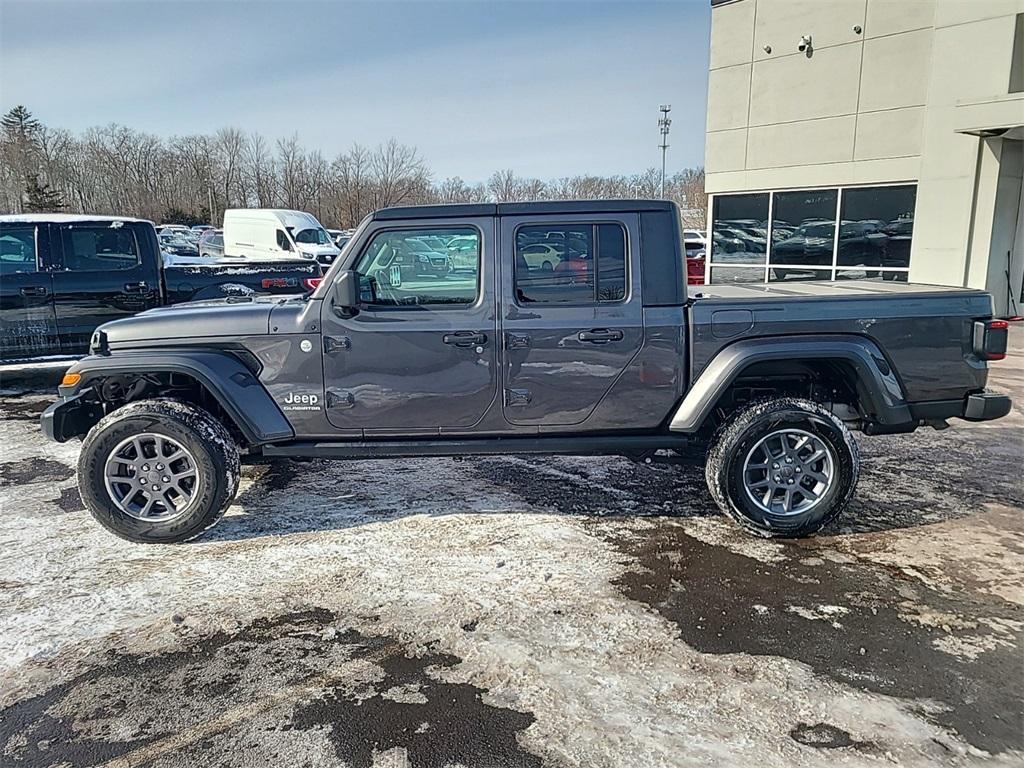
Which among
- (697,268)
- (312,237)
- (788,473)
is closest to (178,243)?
(312,237)

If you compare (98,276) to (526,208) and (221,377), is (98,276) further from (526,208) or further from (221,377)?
(526,208)

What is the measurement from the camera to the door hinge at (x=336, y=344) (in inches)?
165

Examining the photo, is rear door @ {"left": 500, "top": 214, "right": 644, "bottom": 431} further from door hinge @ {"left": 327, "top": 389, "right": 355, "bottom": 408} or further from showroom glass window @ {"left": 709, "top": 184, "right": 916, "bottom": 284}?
showroom glass window @ {"left": 709, "top": 184, "right": 916, "bottom": 284}

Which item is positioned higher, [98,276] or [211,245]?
[211,245]

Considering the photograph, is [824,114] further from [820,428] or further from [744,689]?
[744,689]

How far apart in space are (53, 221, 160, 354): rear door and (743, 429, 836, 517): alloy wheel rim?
22.6 feet

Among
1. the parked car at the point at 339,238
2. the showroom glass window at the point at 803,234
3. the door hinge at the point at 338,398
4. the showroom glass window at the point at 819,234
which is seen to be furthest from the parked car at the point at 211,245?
the door hinge at the point at 338,398

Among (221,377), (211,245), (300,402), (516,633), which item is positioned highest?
(211,245)

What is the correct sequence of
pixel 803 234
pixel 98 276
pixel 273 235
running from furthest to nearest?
pixel 273 235 < pixel 803 234 < pixel 98 276

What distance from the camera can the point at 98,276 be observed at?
772 centimetres

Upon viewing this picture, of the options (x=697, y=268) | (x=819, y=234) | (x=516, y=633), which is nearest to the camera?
(x=516, y=633)

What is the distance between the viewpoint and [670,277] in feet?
→ 14.0

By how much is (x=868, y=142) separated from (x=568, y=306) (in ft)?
41.2

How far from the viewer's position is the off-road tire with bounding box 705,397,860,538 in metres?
4.22
